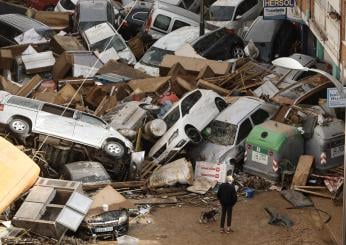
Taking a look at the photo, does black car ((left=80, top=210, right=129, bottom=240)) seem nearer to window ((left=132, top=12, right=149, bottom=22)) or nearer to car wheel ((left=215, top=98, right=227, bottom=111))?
car wheel ((left=215, top=98, right=227, bottom=111))

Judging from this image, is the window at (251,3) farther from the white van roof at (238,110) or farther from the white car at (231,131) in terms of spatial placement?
the white car at (231,131)

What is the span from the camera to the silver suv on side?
71.0 feet

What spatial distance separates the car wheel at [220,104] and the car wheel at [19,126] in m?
4.81

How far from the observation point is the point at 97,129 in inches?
864

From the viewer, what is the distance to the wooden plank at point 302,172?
20.9 m

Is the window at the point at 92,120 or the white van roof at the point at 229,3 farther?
the white van roof at the point at 229,3

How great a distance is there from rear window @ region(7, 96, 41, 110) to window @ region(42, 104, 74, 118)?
206 mm

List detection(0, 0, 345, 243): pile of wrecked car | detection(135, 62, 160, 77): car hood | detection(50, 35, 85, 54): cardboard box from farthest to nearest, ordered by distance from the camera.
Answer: detection(50, 35, 85, 54): cardboard box, detection(135, 62, 160, 77): car hood, detection(0, 0, 345, 243): pile of wrecked car

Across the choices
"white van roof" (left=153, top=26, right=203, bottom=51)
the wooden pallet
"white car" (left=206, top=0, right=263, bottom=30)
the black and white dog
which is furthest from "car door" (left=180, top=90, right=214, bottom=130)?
"white car" (left=206, top=0, right=263, bottom=30)

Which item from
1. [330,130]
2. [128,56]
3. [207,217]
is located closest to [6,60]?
[128,56]

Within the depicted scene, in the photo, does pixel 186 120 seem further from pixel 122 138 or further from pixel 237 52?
pixel 237 52

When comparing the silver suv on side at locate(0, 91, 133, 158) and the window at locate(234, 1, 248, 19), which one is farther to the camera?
the window at locate(234, 1, 248, 19)

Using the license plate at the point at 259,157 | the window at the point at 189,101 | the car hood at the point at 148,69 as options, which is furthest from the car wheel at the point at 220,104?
the car hood at the point at 148,69

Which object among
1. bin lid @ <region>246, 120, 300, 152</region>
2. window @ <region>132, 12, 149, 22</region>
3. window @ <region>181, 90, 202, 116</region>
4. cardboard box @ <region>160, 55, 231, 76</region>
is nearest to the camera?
bin lid @ <region>246, 120, 300, 152</region>
